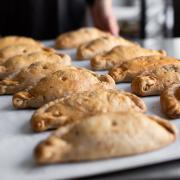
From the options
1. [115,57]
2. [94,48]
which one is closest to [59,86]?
[115,57]

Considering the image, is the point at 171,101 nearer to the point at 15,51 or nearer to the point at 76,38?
the point at 15,51

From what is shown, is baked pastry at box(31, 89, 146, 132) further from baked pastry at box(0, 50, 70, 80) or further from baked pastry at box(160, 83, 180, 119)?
baked pastry at box(0, 50, 70, 80)

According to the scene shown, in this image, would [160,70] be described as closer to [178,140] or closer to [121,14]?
[178,140]

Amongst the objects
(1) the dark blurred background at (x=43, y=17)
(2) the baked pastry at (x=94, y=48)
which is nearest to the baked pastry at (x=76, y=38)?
(2) the baked pastry at (x=94, y=48)

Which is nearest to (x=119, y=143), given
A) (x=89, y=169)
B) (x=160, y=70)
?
(x=89, y=169)

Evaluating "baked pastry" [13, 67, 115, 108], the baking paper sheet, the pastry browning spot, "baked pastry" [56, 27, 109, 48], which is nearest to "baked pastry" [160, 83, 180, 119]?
the baking paper sheet

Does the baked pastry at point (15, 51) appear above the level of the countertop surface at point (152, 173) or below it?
above

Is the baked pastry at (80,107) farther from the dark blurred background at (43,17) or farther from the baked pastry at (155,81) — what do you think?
the dark blurred background at (43,17)
